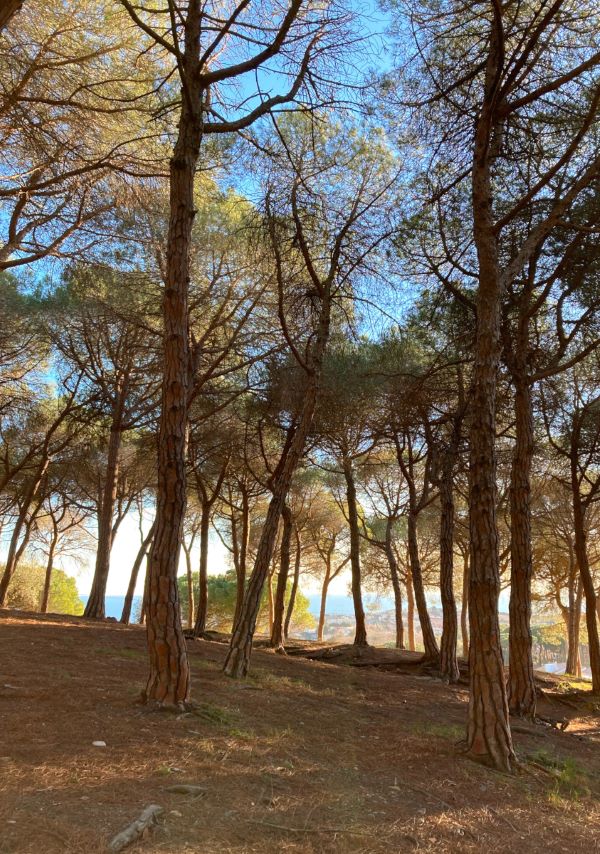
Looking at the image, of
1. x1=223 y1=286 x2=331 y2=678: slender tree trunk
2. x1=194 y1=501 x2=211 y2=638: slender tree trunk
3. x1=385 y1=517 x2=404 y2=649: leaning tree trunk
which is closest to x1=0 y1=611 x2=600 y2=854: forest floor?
x1=223 y1=286 x2=331 y2=678: slender tree trunk

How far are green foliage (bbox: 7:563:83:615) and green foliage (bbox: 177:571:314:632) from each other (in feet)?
19.6

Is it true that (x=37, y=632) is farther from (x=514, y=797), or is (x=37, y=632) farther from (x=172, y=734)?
(x=514, y=797)

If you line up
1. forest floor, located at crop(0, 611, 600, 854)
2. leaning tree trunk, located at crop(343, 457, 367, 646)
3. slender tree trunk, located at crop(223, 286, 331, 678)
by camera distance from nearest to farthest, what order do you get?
forest floor, located at crop(0, 611, 600, 854), slender tree trunk, located at crop(223, 286, 331, 678), leaning tree trunk, located at crop(343, 457, 367, 646)

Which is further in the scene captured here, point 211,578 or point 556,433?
point 211,578

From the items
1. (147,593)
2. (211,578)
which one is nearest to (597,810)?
(147,593)

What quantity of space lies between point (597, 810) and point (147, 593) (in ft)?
10.4

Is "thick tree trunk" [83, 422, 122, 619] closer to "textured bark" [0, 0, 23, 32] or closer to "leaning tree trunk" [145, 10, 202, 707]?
"leaning tree trunk" [145, 10, 202, 707]

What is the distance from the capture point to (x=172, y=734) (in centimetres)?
360

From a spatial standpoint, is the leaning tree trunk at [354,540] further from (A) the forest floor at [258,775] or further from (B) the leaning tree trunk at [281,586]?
(A) the forest floor at [258,775]

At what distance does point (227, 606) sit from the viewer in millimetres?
23828

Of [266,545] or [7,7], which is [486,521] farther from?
[7,7]

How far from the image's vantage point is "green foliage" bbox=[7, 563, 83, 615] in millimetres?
25641

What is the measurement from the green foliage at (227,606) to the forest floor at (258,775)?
16498mm

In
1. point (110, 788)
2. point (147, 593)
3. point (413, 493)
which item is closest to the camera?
point (110, 788)
